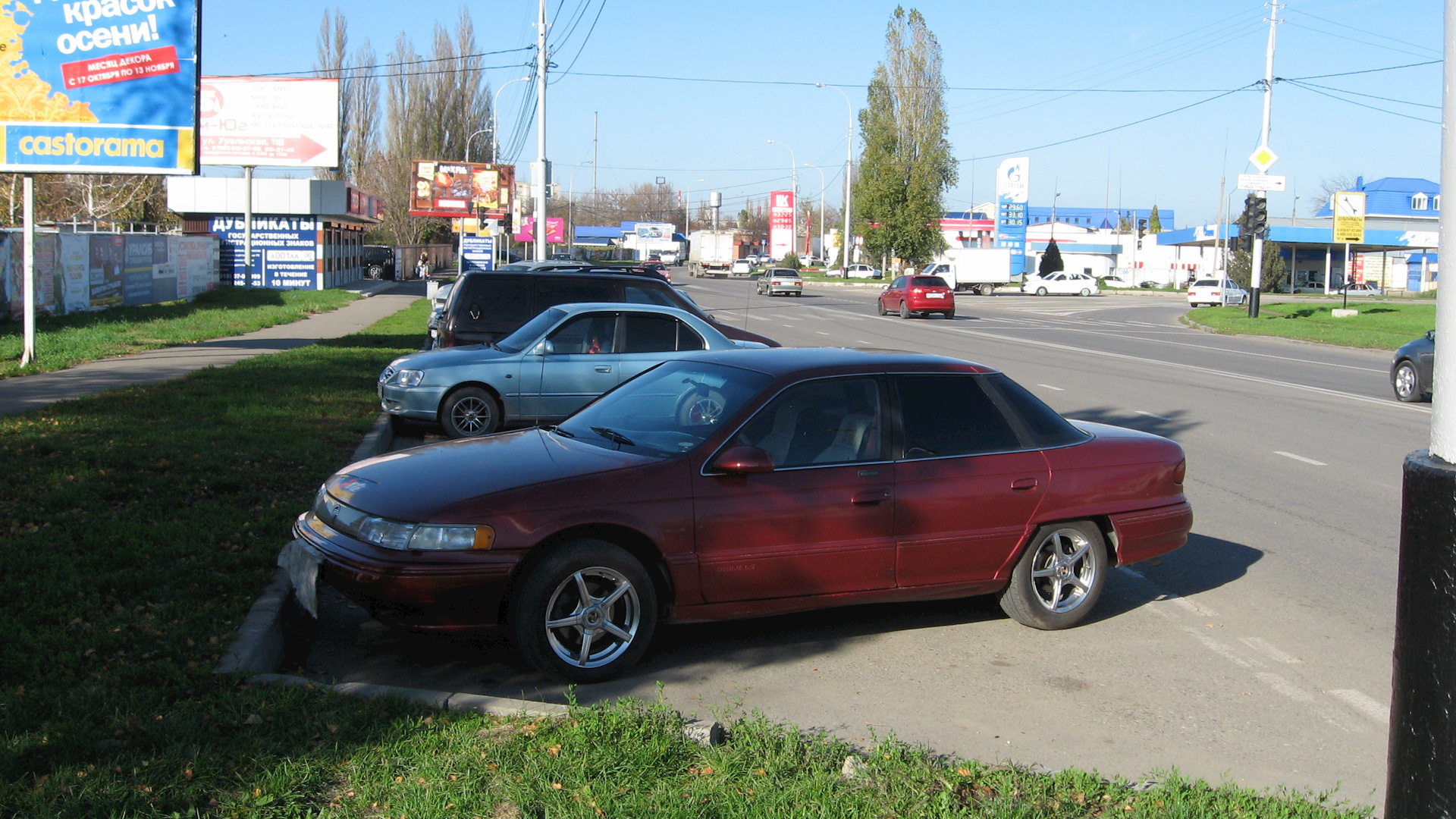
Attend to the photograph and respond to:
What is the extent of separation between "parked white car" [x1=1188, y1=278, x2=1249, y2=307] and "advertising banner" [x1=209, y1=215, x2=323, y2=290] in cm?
3833

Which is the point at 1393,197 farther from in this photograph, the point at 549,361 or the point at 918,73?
the point at 549,361

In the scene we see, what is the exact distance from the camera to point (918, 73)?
75375mm

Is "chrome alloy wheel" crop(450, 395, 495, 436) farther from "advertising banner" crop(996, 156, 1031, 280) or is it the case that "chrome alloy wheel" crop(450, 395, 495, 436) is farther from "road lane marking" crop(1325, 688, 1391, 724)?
"advertising banner" crop(996, 156, 1031, 280)

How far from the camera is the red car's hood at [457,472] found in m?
4.96

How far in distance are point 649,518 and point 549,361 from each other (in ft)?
22.0

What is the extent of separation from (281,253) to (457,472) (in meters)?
41.0

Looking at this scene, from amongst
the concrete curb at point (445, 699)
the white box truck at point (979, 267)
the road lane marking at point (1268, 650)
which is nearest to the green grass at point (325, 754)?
the concrete curb at point (445, 699)

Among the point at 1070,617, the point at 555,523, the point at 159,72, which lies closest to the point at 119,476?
the point at 555,523

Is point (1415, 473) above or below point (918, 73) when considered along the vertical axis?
below

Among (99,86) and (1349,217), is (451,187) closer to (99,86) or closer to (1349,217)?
(1349,217)

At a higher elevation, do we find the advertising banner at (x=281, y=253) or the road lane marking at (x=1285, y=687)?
the advertising banner at (x=281, y=253)

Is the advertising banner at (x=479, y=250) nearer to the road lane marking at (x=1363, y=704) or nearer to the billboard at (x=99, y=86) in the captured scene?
the billboard at (x=99, y=86)

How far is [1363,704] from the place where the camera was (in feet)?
16.8

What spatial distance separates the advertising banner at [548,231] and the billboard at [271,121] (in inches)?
797
